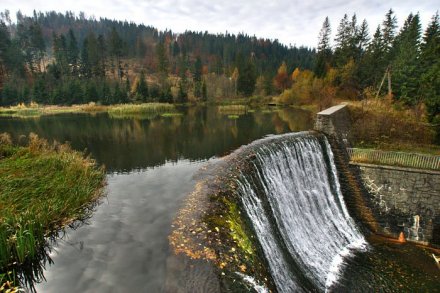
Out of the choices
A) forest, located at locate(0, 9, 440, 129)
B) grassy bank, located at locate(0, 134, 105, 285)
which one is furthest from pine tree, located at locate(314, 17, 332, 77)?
grassy bank, located at locate(0, 134, 105, 285)

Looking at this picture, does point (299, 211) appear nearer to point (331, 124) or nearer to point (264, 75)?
point (331, 124)

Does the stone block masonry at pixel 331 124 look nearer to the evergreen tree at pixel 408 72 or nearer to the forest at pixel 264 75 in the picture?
the forest at pixel 264 75

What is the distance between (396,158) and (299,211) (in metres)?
9.30

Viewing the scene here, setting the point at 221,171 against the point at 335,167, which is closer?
the point at 221,171

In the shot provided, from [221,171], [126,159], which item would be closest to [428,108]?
[221,171]

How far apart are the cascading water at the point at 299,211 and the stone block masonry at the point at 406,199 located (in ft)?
8.45

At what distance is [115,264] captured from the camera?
27.4 feet

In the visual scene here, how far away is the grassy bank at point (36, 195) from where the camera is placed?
8.16m

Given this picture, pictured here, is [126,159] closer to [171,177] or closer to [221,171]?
[171,177]

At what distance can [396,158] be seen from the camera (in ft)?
61.2

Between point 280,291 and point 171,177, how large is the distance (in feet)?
34.2

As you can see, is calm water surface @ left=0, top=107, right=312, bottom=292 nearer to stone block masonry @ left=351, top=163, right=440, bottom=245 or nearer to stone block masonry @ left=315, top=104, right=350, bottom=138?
stone block masonry @ left=315, top=104, right=350, bottom=138

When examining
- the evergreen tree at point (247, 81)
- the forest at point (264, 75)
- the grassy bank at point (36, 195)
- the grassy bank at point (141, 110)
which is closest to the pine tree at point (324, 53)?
the forest at point (264, 75)

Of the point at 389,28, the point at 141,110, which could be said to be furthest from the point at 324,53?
the point at 141,110
